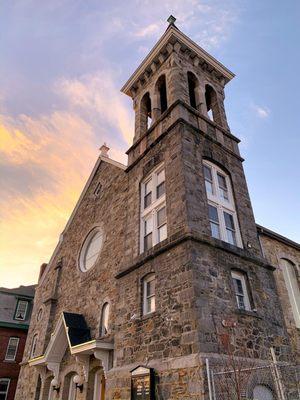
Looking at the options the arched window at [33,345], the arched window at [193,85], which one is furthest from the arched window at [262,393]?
the arched window at [33,345]

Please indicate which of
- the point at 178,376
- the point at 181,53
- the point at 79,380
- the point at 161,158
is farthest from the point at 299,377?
the point at 181,53

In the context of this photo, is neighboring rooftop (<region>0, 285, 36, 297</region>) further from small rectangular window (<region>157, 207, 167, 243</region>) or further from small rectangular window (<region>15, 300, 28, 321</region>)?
small rectangular window (<region>157, 207, 167, 243</region>)

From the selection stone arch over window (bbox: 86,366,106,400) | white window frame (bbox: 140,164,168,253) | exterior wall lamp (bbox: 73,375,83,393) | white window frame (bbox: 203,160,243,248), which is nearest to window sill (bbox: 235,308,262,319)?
white window frame (bbox: 203,160,243,248)

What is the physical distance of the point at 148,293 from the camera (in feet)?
34.2

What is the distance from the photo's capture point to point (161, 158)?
12727mm

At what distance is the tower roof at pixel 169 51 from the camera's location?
1574 centimetres

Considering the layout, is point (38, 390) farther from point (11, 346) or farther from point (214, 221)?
point (214, 221)

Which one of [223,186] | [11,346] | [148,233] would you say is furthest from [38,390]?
[223,186]

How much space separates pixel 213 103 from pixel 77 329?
12666 mm

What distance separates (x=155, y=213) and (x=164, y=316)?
13.4 ft

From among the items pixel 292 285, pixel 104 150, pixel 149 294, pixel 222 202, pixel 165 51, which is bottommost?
pixel 149 294

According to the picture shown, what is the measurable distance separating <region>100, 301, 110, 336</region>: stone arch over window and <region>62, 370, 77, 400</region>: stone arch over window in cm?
241

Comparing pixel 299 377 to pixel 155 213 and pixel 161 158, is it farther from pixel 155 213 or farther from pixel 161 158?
pixel 161 158

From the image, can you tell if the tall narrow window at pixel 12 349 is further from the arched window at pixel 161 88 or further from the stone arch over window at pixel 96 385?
the arched window at pixel 161 88
